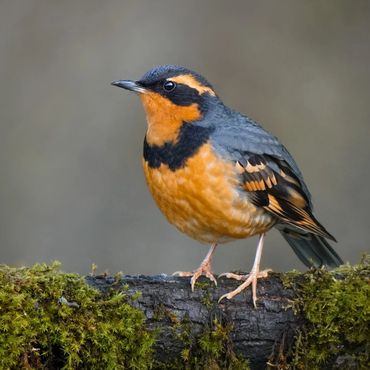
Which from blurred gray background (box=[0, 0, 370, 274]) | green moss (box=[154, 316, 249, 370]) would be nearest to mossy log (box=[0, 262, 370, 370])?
green moss (box=[154, 316, 249, 370])

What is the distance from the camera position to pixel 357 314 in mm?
6516

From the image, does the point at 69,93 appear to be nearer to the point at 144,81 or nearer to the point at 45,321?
the point at 144,81

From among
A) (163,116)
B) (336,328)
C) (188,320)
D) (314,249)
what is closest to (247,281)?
(188,320)

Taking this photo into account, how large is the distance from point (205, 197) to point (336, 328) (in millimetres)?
1252

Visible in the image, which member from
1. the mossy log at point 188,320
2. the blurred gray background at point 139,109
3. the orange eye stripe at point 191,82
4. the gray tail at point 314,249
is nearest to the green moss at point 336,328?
the mossy log at point 188,320

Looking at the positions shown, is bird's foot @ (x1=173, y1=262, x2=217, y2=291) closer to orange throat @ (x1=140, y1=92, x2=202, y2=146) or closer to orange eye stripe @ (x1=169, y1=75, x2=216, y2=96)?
orange throat @ (x1=140, y1=92, x2=202, y2=146)

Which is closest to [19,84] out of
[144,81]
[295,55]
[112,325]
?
[295,55]

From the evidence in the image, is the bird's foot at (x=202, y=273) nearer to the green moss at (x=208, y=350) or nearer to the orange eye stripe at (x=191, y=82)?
the green moss at (x=208, y=350)

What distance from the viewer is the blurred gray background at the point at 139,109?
11.2 meters

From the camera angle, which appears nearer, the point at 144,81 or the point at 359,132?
the point at 144,81

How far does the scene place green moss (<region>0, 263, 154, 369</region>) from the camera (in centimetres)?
588

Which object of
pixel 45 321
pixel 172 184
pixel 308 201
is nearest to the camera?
pixel 45 321

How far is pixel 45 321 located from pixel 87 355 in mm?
320

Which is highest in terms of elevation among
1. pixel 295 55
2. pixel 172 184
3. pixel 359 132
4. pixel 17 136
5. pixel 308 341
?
pixel 295 55
